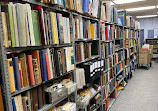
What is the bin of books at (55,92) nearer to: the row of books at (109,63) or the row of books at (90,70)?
the row of books at (90,70)

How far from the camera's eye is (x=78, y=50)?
77.7 inches

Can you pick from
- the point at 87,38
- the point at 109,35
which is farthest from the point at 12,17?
the point at 109,35

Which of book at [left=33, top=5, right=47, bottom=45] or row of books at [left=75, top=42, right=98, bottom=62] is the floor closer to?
row of books at [left=75, top=42, right=98, bottom=62]

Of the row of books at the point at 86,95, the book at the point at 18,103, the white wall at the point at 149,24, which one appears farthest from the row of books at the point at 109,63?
the white wall at the point at 149,24

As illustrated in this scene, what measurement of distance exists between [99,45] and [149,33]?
10987 mm

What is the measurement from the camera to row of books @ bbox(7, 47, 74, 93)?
A: 111cm

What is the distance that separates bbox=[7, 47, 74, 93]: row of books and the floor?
213cm

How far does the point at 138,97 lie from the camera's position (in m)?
Result: 3.67

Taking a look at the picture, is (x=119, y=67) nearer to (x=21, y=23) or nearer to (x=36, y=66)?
(x=36, y=66)

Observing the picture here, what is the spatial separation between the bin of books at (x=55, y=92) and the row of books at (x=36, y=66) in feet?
0.46

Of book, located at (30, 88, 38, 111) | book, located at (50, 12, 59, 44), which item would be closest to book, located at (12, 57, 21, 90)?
book, located at (30, 88, 38, 111)

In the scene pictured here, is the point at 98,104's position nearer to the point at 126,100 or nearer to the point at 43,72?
the point at 126,100

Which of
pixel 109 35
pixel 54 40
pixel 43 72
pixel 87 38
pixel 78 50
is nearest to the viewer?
pixel 43 72

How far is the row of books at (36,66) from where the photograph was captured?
3.63ft
